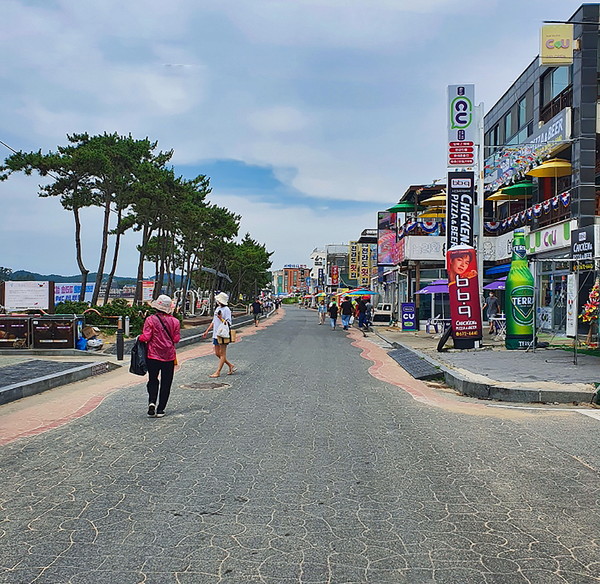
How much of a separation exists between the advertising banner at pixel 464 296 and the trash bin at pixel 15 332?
12.2 metres

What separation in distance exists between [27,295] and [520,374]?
15.8 meters

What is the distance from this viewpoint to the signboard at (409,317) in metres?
29.2

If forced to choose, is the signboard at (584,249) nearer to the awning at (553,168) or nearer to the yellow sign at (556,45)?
the awning at (553,168)

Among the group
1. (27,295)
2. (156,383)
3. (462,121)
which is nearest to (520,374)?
(156,383)

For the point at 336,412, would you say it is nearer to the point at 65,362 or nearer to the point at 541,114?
the point at 65,362

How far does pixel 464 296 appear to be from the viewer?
17766 mm

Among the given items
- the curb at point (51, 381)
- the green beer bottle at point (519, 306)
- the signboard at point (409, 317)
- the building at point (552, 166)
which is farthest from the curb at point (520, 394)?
the signboard at point (409, 317)

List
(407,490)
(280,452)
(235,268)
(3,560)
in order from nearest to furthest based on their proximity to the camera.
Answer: (3,560), (407,490), (280,452), (235,268)

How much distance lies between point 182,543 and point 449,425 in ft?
15.7

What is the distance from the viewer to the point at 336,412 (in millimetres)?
8703

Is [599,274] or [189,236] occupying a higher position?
[189,236]

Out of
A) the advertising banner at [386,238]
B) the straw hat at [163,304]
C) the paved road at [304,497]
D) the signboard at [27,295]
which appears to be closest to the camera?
the paved road at [304,497]

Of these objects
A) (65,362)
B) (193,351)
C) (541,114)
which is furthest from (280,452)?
(541,114)

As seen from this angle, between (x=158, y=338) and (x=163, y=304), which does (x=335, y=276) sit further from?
(x=158, y=338)
